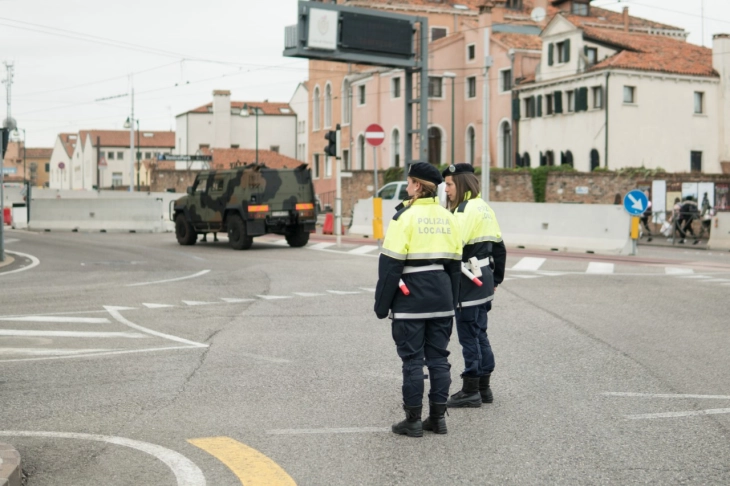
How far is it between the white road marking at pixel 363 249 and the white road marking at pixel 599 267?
234 inches

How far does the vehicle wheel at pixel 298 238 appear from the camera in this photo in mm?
27359

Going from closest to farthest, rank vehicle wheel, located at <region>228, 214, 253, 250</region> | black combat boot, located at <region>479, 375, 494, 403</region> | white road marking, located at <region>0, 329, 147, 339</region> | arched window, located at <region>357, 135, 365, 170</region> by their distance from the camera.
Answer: black combat boot, located at <region>479, 375, 494, 403</region> < white road marking, located at <region>0, 329, 147, 339</region> < vehicle wheel, located at <region>228, 214, 253, 250</region> < arched window, located at <region>357, 135, 365, 170</region>

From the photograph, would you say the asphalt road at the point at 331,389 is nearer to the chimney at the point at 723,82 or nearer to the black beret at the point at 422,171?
the black beret at the point at 422,171

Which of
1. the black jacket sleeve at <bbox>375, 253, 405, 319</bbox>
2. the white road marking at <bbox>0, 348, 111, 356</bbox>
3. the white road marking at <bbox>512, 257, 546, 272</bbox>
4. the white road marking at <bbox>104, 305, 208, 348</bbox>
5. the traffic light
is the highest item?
the traffic light

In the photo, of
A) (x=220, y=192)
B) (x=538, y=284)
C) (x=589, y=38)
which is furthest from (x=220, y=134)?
(x=538, y=284)

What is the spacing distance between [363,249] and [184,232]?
5.52 metres

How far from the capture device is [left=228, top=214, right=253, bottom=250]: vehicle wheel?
1037 inches

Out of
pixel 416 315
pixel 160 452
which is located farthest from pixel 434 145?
pixel 160 452

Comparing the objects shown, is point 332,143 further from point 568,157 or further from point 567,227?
point 568,157

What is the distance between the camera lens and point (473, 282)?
24.7 ft

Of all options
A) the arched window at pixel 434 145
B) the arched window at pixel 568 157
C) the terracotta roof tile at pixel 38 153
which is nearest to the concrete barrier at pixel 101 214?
the arched window at pixel 568 157

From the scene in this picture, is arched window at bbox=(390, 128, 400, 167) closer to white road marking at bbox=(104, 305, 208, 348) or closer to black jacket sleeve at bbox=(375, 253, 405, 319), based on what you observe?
white road marking at bbox=(104, 305, 208, 348)

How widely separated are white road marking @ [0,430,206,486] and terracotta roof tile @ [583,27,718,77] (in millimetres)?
46257

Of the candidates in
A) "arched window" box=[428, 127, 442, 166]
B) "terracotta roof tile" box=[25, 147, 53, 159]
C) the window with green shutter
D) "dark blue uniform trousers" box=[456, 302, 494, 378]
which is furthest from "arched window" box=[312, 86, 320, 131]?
"terracotta roof tile" box=[25, 147, 53, 159]
